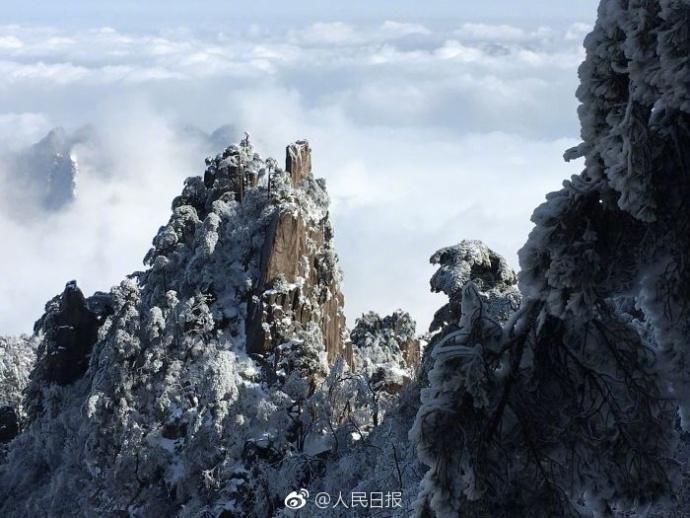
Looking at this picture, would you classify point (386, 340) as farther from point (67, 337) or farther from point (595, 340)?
point (595, 340)

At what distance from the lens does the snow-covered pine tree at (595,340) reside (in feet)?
19.9

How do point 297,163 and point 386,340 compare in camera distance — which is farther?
point 386,340

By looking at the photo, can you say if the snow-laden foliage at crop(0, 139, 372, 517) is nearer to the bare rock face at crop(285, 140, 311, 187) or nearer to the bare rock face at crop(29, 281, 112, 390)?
the bare rock face at crop(29, 281, 112, 390)

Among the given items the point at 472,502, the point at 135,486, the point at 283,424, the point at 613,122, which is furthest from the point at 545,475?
the point at 135,486

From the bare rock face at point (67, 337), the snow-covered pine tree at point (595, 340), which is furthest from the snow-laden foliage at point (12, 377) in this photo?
the snow-covered pine tree at point (595, 340)

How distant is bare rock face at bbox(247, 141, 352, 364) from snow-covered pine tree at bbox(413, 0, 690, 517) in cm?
2843

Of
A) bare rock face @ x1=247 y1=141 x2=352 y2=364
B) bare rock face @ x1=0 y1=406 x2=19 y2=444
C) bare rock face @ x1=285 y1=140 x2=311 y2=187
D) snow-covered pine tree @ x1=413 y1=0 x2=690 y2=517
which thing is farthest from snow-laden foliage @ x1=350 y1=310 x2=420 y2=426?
snow-covered pine tree @ x1=413 y1=0 x2=690 y2=517

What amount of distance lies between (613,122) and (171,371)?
30709mm

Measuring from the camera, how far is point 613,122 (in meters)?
6.34

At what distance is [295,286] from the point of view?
116ft

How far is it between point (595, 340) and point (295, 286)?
28884 mm

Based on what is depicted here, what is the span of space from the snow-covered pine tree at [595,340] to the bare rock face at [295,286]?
93.3 feet

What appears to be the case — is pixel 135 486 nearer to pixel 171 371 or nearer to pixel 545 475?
pixel 171 371

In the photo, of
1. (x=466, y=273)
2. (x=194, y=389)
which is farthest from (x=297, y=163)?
(x=466, y=273)
